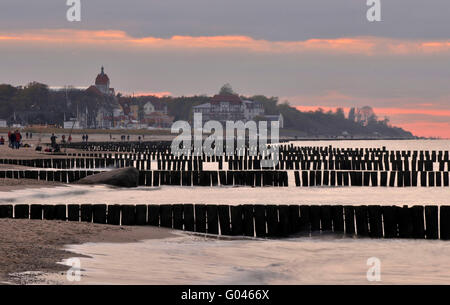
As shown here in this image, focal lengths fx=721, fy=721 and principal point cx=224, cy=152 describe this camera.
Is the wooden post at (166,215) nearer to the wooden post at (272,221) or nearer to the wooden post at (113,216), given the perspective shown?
the wooden post at (113,216)

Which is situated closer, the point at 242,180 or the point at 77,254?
the point at 77,254

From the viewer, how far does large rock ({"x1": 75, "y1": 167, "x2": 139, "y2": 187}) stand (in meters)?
34.3

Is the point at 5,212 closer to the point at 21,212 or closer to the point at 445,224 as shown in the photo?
the point at 21,212

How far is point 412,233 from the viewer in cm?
1861

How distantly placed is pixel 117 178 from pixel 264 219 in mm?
17743

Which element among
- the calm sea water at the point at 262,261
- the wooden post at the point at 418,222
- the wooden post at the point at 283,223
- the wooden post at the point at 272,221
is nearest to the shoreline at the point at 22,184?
the wooden post at the point at 272,221

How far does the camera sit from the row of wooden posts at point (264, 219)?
60.8ft

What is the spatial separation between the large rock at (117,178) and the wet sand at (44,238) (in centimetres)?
1655

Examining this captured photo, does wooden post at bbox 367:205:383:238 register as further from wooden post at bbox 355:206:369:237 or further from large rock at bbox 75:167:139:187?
large rock at bbox 75:167:139:187

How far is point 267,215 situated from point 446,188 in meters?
27.0

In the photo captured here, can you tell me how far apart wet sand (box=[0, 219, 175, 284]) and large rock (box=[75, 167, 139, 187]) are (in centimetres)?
1655
